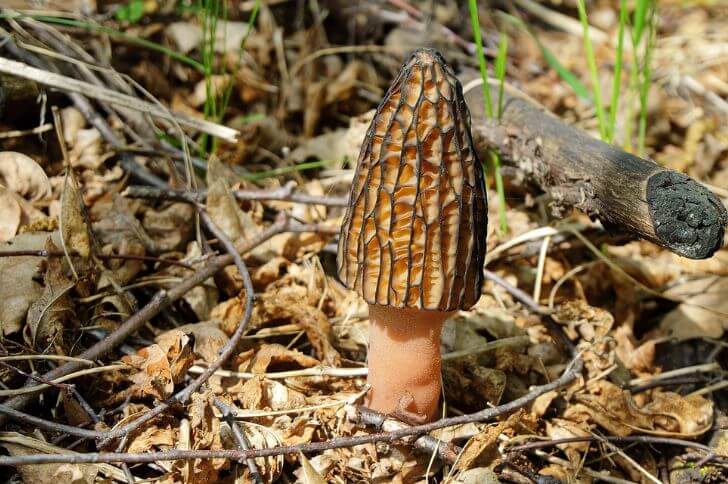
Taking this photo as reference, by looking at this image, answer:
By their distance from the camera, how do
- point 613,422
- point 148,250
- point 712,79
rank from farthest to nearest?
point 712,79 → point 148,250 → point 613,422

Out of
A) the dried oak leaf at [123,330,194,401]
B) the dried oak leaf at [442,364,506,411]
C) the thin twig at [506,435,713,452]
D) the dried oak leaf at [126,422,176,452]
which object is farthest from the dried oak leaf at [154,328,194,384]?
the thin twig at [506,435,713,452]

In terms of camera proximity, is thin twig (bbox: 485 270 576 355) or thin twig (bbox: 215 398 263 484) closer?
thin twig (bbox: 215 398 263 484)

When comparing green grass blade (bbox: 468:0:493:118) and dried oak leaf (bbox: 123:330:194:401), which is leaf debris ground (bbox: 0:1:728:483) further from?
green grass blade (bbox: 468:0:493:118)

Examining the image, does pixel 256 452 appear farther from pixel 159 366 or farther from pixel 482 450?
pixel 482 450

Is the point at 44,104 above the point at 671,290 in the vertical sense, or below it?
above

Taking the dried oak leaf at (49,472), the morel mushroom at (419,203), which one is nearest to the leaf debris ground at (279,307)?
the dried oak leaf at (49,472)

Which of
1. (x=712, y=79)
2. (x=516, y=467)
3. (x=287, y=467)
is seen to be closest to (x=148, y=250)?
(x=287, y=467)

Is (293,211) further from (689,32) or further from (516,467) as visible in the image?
(689,32)
